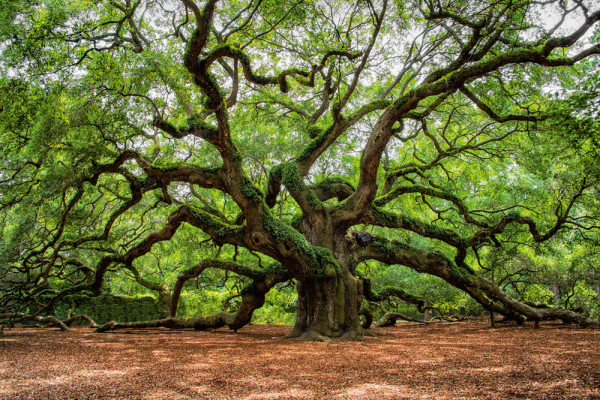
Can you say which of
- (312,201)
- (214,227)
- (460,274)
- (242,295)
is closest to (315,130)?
(312,201)

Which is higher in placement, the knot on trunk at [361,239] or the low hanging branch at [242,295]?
the knot on trunk at [361,239]

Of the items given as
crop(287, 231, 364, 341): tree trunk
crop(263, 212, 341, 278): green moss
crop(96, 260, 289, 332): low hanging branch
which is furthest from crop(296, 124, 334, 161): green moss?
crop(287, 231, 364, 341): tree trunk

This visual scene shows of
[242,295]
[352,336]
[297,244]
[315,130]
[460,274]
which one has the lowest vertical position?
[352,336]

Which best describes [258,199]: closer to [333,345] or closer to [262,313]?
[333,345]

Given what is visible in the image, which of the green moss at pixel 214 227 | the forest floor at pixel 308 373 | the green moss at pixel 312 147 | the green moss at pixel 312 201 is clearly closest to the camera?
the forest floor at pixel 308 373

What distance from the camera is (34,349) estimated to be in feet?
18.3

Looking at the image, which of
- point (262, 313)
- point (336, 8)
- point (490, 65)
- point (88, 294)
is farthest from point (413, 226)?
point (88, 294)

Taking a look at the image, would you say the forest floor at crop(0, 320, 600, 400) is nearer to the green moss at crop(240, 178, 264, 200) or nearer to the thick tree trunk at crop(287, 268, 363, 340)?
the thick tree trunk at crop(287, 268, 363, 340)

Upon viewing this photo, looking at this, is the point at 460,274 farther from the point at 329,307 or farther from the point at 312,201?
the point at 312,201

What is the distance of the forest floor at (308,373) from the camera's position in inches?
108

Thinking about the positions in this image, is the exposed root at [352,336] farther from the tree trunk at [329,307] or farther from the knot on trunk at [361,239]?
the knot on trunk at [361,239]

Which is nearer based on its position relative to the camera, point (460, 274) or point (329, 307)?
point (329, 307)

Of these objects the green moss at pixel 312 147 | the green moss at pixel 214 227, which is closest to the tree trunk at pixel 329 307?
the green moss at pixel 214 227

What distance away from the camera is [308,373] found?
354 centimetres
